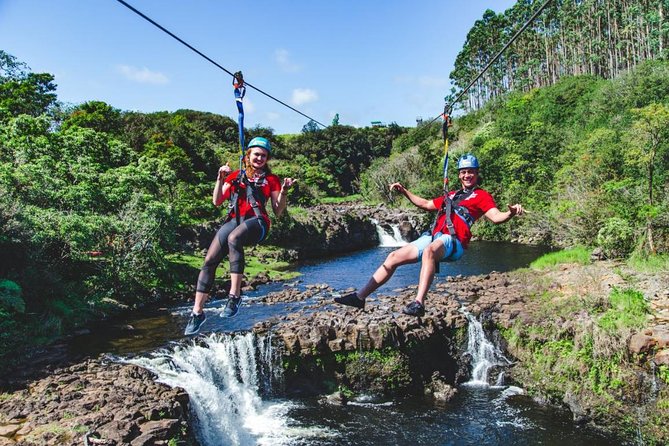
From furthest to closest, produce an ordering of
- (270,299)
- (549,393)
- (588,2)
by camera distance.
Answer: (588,2)
(270,299)
(549,393)

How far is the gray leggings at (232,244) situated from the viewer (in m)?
6.60

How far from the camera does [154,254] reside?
25.3 m

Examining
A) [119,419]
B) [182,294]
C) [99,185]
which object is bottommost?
[119,419]

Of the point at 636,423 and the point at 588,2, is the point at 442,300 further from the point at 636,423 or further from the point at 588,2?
the point at 588,2

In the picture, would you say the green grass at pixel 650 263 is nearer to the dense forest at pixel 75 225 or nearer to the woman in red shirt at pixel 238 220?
the woman in red shirt at pixel 238 220

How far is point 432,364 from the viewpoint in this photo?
1831cm

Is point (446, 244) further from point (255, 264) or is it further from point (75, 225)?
point (255, 264)

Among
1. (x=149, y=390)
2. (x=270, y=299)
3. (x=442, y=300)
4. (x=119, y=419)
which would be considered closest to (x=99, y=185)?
(x=270, y=299)

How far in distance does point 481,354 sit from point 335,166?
62648 millimetres

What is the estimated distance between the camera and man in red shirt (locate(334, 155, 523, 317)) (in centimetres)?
658

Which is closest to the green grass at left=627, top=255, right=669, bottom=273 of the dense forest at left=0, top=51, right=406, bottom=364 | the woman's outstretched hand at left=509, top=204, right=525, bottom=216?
the woman's outstretched hand at left=509, top=204, right=525, bottom=216

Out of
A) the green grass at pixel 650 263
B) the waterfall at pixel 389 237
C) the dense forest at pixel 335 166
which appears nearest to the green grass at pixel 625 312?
the green grass at pixel 650 263

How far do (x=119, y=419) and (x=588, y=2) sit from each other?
79172mm

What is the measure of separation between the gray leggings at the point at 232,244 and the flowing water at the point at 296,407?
9736 millimetres
